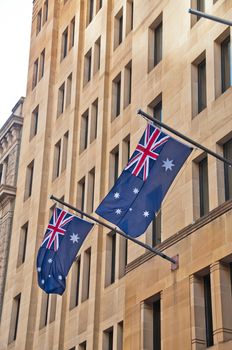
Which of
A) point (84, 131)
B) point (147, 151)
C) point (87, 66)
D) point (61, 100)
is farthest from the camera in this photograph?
point (61, 100)

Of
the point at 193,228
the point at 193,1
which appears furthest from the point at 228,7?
the point at 193,228

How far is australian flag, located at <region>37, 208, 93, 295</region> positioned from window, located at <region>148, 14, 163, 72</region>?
30.1 feet

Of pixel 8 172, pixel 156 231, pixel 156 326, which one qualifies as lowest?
pixel 156 326

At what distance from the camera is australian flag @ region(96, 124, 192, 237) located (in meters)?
23.4

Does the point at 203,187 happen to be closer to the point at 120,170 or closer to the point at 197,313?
the point at 197,313

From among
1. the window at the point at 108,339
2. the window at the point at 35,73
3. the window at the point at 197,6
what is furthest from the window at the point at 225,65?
the window at the point at 35,73

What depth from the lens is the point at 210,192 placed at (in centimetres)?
2689

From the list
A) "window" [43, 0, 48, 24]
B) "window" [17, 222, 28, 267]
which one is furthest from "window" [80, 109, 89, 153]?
"window" [43, 0, 48, 24]

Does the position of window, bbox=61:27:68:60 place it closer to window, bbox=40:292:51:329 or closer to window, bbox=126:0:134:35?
window, bbox=126:0:134:35

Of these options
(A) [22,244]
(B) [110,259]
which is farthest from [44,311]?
(B) [110,259]

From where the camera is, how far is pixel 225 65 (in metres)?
28.8

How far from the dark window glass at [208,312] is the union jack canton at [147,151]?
4.73m

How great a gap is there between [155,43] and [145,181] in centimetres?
1332

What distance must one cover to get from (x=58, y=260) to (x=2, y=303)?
62.7ft
